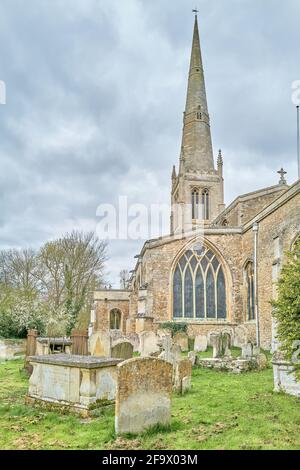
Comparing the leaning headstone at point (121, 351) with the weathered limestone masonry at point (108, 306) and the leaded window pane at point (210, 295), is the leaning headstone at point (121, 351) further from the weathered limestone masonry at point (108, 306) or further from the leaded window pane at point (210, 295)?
the weathered limestone masonry at point (108, 306)

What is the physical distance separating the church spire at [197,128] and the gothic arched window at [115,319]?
16026mm

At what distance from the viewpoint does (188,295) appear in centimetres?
2117

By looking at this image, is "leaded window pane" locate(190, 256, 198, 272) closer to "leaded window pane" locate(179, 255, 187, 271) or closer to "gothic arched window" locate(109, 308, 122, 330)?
"leaded window pane" locate(179, 255, 187, 271)

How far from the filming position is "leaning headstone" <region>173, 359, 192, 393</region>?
8312 millimetres

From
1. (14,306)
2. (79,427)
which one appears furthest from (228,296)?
(79,427)

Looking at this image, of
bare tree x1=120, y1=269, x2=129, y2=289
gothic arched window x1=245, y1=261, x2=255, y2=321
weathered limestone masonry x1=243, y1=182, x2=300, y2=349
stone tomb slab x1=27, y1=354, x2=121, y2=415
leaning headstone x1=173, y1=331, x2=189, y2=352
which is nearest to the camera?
stone tomb slab x1=27, y1=354, x2=121, y2=415

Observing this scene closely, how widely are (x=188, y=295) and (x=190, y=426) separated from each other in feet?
51.0

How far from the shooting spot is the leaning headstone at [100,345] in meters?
11.2

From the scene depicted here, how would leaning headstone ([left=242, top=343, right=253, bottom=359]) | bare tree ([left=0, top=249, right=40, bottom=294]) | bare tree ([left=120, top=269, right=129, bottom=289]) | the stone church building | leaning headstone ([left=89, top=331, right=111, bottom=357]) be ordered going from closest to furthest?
leaning headstone ([left=89, top=331, right=111, bottom=357]) < leaning headstone ([left=242, top=343, right=253, bottom=359]) < the stone church building < bare tree ([left=0, top=249, right=40, bottom=294]) < bare tree ([left=120, top=269, right=129, bottom=289])

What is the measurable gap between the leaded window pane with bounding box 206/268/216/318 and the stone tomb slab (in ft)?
47.8

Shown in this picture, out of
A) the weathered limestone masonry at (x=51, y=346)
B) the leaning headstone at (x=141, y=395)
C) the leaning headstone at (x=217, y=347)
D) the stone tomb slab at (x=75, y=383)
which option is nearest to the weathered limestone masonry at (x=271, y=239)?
the leaning headstone at (x=217, y=347)

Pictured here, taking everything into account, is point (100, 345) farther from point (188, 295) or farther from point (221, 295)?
point (221, 295)

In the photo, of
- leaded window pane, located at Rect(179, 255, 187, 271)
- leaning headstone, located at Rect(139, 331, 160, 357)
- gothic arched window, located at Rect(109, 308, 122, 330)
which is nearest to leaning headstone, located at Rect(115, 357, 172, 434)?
leaning headstone, located at Rect(139, 331, 160, 357)
